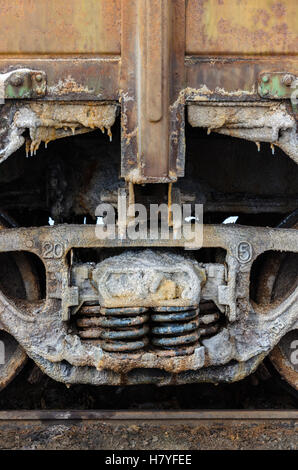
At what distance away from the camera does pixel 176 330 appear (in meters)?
2.65

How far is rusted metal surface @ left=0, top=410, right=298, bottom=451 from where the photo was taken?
2.62 meters

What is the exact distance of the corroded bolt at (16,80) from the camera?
2.53 m

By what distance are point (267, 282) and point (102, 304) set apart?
834 millimetres

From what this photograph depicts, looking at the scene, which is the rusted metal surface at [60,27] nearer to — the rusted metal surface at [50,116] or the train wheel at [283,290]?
the rusted metal surface at [50,116]

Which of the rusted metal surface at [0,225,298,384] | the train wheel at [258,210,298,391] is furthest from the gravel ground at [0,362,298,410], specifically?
the rusted metal surface at [0,225,298,384]

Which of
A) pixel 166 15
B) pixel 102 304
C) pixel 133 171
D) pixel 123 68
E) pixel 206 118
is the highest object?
pixel 166 15

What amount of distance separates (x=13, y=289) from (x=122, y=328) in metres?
0.72

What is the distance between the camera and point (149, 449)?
259 cm

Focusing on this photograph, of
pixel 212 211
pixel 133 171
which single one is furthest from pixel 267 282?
pixel 133 171

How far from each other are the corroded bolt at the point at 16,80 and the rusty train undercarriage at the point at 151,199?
11 millimetres

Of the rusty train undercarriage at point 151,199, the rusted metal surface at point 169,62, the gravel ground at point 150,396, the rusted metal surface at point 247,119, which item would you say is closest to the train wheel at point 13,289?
the rusty train undercarriage at point 151,199

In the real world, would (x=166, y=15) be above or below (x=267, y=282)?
above

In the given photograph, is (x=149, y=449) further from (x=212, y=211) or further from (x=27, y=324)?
(x=212, y=211)

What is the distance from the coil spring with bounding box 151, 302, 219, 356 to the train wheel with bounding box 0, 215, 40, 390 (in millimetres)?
663
